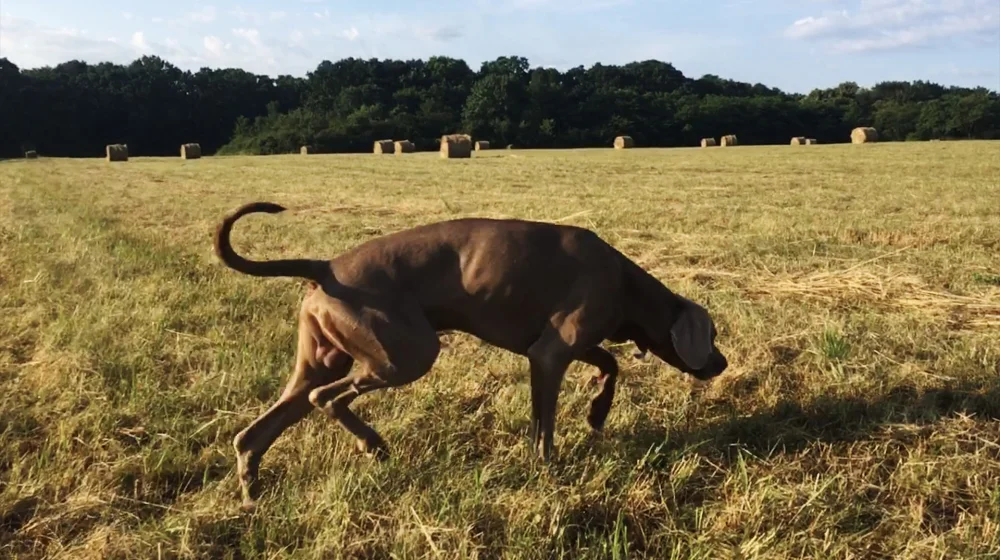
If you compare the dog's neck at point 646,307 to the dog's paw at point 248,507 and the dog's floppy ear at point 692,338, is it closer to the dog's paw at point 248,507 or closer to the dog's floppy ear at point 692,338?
the dog's floppy ear at point 692,338

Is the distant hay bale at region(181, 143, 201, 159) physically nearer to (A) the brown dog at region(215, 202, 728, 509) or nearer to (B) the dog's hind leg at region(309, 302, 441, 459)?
(A) the brown dog at region(215, 202, 728, 509)

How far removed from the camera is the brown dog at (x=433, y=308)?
3.33m

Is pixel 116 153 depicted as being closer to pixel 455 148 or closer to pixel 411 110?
pixel 455 148

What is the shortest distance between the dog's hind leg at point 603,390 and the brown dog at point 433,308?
11.9 inches

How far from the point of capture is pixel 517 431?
3.98 m

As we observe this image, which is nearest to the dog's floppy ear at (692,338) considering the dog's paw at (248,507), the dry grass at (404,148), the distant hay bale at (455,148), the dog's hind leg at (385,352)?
the dog's hind leg at (385,352)

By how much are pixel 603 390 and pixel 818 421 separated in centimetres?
111

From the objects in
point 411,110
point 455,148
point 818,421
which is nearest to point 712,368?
point 818,421

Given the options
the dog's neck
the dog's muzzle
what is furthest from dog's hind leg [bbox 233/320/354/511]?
the dog's muzzle

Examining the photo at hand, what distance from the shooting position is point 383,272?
3.42 m

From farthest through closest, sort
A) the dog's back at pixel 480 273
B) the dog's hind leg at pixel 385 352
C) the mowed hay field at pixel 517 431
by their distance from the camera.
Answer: the dog's back at pixel 480 273
the dog's hind leg at pixel 385 352
the mowed hay field at pixel 517 431

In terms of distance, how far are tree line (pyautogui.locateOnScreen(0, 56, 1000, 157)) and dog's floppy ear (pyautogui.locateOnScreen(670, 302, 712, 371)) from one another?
193ft

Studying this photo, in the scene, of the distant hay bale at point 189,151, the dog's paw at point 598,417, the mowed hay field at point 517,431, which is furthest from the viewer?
the distant hay bale at point 189,151

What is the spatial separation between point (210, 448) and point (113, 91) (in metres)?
87.2
